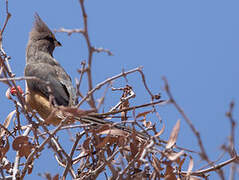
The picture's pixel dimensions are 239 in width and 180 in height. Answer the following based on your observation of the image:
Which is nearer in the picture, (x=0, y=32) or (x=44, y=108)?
(x=0, y=32)

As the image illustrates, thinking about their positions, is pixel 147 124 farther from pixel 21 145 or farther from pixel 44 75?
pixel 44 75

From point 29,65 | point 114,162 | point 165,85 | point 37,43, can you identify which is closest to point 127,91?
point 114,162

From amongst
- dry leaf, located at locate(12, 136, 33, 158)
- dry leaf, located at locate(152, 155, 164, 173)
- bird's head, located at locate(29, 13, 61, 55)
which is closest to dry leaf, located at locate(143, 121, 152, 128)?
dry leaf, located at locate(152, 155, 164, 173)

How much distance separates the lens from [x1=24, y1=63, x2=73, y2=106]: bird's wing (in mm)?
3931

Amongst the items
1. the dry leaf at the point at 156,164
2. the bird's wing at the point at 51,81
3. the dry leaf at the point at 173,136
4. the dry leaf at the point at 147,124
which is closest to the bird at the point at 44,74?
the bird's wing at the point at 51,81

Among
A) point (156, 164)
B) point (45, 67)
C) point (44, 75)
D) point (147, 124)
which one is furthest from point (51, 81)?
point (156, 164)

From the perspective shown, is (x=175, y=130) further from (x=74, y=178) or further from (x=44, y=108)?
(x=44, y=108)

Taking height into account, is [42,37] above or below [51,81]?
above

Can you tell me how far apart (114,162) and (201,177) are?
485mm

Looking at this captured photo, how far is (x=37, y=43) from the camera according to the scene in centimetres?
485

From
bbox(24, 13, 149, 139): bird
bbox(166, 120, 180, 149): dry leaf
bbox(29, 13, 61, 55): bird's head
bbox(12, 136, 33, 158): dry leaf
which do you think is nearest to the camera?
bbox(166, 120, 180, 149): dry leaf

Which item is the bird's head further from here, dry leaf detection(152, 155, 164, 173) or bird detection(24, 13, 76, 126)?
dry leaf detection(152, 155, 164, 173)

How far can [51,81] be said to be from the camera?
4.15 metres

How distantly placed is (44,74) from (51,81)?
0.17 metres
